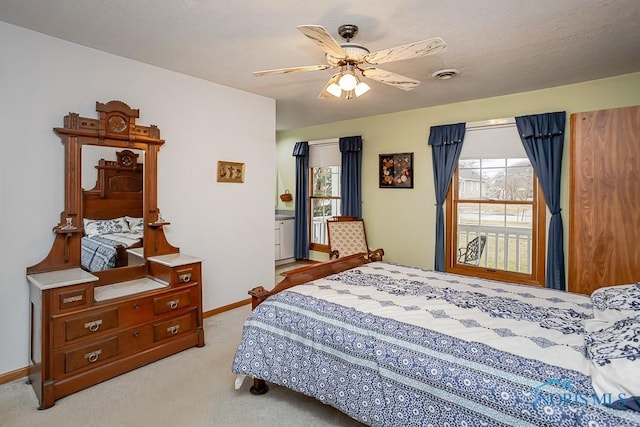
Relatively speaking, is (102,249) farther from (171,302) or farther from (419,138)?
(419,138)

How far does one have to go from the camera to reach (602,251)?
2346 mm

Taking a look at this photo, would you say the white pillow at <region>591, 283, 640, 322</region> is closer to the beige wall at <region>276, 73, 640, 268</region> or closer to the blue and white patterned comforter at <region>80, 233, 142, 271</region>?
the beige wall at <region>276, 73, 640, 268</region>

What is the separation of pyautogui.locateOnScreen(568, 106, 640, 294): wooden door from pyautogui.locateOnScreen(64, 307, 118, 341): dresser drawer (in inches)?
135

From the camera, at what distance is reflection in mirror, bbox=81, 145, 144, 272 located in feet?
9.16

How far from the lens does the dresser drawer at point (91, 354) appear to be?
7.54 feet

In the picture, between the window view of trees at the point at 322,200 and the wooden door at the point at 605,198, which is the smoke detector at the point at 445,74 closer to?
the wooden door at the point at 605,198

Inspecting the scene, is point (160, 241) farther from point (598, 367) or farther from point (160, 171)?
point (598, 367)

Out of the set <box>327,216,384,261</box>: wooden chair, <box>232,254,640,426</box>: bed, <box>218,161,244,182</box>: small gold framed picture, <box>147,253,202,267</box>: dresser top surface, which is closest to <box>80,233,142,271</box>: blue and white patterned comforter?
<box>147,253,202,267</box>: dresser top surface

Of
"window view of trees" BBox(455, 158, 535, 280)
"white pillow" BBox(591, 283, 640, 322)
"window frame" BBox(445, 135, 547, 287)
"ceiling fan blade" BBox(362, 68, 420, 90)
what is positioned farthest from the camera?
"window view of trees" BBox(455, 158, 535, 280)

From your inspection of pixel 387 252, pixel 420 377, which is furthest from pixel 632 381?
pixel 387 252

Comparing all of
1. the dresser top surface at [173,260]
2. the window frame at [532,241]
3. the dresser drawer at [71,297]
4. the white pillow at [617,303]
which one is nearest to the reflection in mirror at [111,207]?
the dresser top surface at [173,260]

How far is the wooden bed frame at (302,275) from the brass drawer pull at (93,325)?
1102 millimetres

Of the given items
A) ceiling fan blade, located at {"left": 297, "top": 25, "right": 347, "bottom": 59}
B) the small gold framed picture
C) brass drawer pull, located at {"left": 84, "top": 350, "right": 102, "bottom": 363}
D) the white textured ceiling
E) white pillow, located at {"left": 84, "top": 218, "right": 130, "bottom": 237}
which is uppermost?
the white textured ceiling

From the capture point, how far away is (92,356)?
7.88 feet
